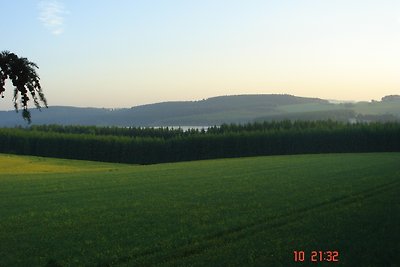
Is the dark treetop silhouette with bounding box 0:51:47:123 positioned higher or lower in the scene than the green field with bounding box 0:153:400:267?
higher

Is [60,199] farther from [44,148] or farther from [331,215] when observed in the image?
[44,148]

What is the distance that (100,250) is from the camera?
17719 mm

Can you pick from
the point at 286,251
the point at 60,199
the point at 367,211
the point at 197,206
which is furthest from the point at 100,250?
the point at 60,199

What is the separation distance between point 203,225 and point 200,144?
363 ft

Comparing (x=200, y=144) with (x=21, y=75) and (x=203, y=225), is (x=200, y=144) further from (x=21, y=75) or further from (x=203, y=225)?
(x=21, y=75)

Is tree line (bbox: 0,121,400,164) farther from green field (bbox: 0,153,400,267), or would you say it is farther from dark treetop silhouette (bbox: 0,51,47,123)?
dark treetop silhouette (bbox: 0,51,47,123)

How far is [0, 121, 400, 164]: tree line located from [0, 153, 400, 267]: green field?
88010 millimetres

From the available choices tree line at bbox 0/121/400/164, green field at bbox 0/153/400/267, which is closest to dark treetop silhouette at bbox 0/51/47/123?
green field at bbox 0/153/400/267

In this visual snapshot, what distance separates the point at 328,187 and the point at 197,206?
1272 cm
